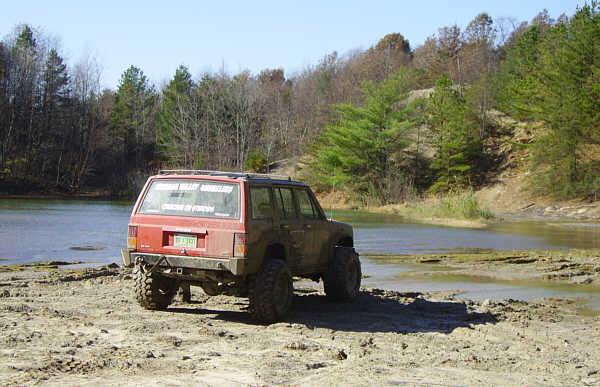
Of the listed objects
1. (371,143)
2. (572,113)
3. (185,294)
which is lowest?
(185,294)

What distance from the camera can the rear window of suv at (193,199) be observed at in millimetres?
9164

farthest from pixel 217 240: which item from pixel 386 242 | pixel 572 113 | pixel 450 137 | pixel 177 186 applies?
pixel 450 137

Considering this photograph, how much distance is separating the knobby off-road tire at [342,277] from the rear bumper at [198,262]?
2.71 m

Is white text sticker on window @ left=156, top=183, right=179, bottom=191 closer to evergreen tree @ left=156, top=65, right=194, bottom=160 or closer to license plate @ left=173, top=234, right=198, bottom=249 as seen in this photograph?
license plate @ left=173, top=234, right=198, bottom=249

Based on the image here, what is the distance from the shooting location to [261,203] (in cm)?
951

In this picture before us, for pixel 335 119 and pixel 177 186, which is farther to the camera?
pixel 335 119

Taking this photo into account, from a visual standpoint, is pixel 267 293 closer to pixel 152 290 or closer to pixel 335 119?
pixel 152 290

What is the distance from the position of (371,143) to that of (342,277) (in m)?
53.1

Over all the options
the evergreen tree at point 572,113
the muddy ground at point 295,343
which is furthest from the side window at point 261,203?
the evergreen tree at point 572,113

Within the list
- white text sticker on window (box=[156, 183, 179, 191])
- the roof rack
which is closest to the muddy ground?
white text sticker on window (box=[156, 183, 179, 191])

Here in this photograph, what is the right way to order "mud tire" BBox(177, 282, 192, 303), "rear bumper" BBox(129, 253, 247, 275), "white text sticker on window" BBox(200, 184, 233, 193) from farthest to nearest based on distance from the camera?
"mud tire" BBox(177, 282, 192, 303) → "white text sticker on window" BBox(200, 184, 233, 193) → "rear bumper" BBox(129, 253, 247, 275)

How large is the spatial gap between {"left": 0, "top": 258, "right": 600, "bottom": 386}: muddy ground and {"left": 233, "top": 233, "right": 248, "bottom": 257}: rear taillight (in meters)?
0.96

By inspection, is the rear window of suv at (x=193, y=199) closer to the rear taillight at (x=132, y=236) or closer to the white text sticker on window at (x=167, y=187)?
the white text sticker on window at (x=167, y=187)

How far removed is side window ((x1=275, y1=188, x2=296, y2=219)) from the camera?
1006cm
